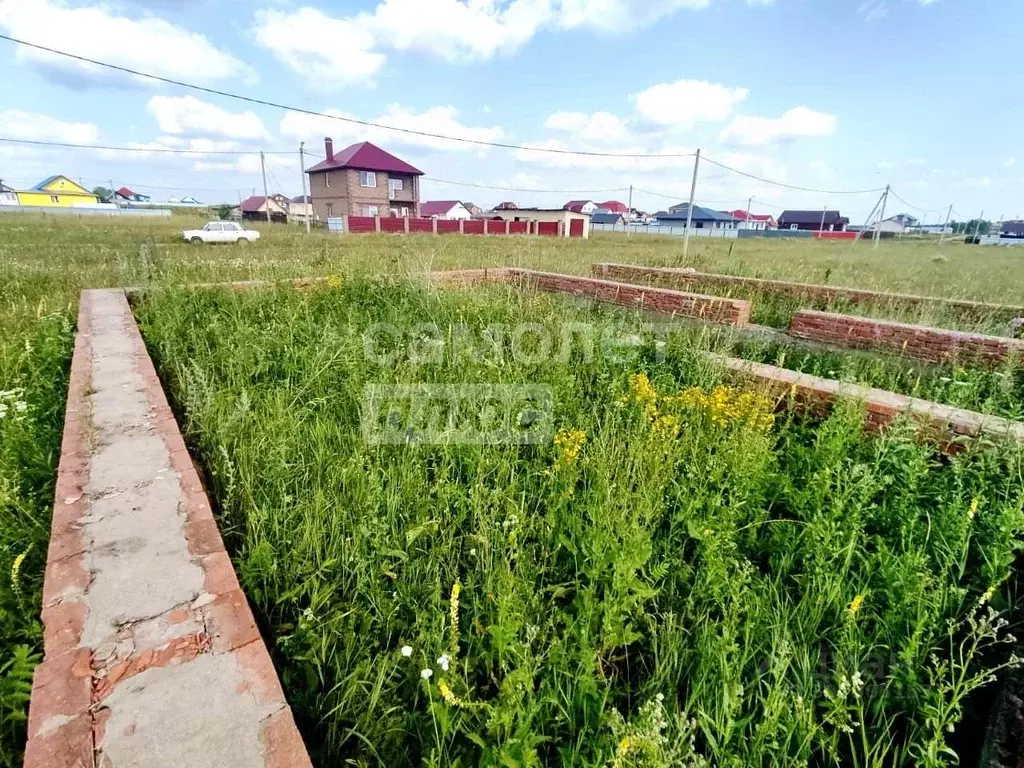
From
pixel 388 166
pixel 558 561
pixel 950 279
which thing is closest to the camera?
pixel 558 561

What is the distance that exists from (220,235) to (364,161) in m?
24.2

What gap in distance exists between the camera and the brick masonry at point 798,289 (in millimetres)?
6449

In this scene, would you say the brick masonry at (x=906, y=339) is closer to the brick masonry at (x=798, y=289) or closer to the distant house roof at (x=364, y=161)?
the brick masonry at (x=798, y=289)

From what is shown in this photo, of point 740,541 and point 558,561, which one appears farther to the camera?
point 740,541

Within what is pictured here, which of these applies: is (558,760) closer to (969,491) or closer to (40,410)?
(969,491)

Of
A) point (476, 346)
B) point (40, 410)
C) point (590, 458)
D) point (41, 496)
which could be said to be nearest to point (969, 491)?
point (590, 458)

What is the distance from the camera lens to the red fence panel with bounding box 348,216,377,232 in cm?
3014

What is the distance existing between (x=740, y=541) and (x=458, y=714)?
151 centimetres

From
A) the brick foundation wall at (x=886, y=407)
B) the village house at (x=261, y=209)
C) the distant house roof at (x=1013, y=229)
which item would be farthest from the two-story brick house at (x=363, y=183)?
the distant house roof at (x=1013, y=229)

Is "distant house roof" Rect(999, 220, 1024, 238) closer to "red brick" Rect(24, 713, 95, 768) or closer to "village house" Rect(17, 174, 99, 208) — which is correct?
"red brick" Rect(24, 713, 95, 768)

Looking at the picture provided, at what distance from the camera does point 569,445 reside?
250 centimetres

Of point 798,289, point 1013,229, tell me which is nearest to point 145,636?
point 798,289

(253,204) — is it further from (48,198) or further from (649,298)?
(649,298)

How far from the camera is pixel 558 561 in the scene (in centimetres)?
215
